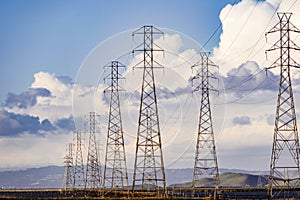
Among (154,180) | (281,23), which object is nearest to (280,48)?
(281,23)

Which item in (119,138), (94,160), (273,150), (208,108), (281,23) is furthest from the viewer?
(94,160)

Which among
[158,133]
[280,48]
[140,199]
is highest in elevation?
[280,48]

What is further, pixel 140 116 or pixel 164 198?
pixel 164 198

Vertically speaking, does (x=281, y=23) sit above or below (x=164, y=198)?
above

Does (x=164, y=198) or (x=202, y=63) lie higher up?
(x=202, y=63)

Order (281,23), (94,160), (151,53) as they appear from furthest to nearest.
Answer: (94,160), (151,53), (281,23)

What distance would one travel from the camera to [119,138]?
12369 centimetres

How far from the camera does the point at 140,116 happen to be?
101m

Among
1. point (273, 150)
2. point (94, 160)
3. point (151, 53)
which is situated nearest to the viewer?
point (273, 150)

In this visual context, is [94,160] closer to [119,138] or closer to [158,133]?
[119,138]

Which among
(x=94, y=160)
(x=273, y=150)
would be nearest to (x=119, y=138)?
(x=273, y=150)

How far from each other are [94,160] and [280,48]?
83.6m

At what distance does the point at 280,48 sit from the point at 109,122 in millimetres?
39845

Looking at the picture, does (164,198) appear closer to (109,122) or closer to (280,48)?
(109,122)
